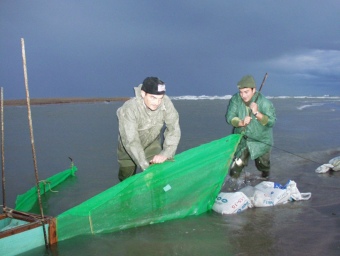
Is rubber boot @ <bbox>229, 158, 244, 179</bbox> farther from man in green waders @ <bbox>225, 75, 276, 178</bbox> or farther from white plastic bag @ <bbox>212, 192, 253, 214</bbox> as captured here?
white plastic bag @ <bbox>212, 192, 253, 214</bbox>

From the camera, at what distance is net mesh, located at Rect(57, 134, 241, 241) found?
13.1ft

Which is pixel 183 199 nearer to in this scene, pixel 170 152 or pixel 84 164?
pixel 170 152

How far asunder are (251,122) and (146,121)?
261 centimetres

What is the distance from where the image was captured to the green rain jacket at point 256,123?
21.0ft

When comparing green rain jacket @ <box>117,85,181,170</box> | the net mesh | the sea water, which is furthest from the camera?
green rain jacket @ <box>117,85,181,170</box>

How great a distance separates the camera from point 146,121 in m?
4.78

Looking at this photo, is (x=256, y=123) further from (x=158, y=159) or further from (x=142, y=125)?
(x=158, y=159)

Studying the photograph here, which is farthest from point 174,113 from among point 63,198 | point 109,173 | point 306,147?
point 306,147

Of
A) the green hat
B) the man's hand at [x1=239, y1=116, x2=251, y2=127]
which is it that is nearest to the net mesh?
the man's hand at [x1=239, y1=116, x2=251, y2=127]

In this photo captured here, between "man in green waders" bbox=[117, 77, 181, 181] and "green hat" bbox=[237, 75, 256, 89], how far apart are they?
1.75 metres

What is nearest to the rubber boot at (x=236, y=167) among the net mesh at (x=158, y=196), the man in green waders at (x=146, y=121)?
the net mesh at (x=158, y=196)

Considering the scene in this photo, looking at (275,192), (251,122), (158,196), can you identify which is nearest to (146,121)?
(158,196)

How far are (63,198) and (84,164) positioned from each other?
2.38 m

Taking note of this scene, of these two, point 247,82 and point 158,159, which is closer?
point 158,159
